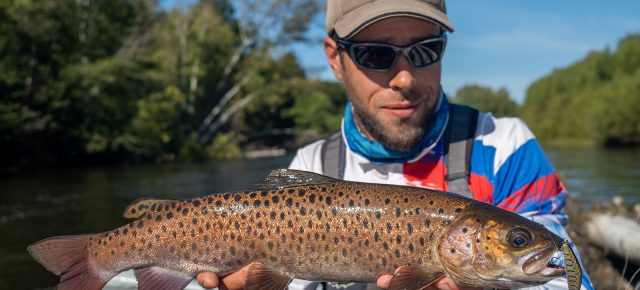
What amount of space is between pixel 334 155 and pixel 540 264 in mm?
1610

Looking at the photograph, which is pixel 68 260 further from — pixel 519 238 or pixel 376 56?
pixel 519 238

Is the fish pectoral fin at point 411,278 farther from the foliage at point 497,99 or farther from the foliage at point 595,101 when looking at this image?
the foliage at point 497,99

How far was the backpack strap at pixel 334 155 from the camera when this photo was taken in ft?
12.2

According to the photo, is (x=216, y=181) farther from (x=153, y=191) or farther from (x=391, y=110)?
(x=391, y=110)

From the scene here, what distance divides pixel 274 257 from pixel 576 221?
9996 mm

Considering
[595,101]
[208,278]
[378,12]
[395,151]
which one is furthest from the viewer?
[595,101]

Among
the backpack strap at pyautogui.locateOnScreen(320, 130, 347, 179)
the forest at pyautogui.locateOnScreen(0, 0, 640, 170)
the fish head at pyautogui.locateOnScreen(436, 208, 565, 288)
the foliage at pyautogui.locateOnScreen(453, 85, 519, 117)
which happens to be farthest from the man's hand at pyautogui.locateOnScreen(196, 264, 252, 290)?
the foliage at pyautogui.locateOnScreen(453, 85, 519, 117)

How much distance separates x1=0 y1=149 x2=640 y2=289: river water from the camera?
1083 cm

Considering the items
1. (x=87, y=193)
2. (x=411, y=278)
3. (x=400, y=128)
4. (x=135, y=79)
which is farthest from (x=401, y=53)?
(x=135, y=79)

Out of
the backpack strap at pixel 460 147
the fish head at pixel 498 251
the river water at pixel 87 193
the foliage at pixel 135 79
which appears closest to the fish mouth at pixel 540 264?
the fish head at pixel 498 251

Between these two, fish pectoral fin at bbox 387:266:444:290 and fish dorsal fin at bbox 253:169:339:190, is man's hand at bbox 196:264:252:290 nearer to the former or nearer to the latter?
fish dorsal fin at bbox 253:169:339:190

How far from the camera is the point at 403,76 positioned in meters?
3.39

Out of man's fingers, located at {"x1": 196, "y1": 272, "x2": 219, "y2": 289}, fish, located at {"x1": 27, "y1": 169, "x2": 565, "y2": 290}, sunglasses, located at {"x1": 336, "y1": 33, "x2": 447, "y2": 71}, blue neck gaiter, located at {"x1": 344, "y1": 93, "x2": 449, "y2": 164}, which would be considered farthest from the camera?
blue neck gaiter, located at {"x1": 344, "y1": 93, "x2": 449, "y2": 164}

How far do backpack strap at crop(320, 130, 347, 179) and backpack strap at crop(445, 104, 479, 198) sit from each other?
2.18ft
